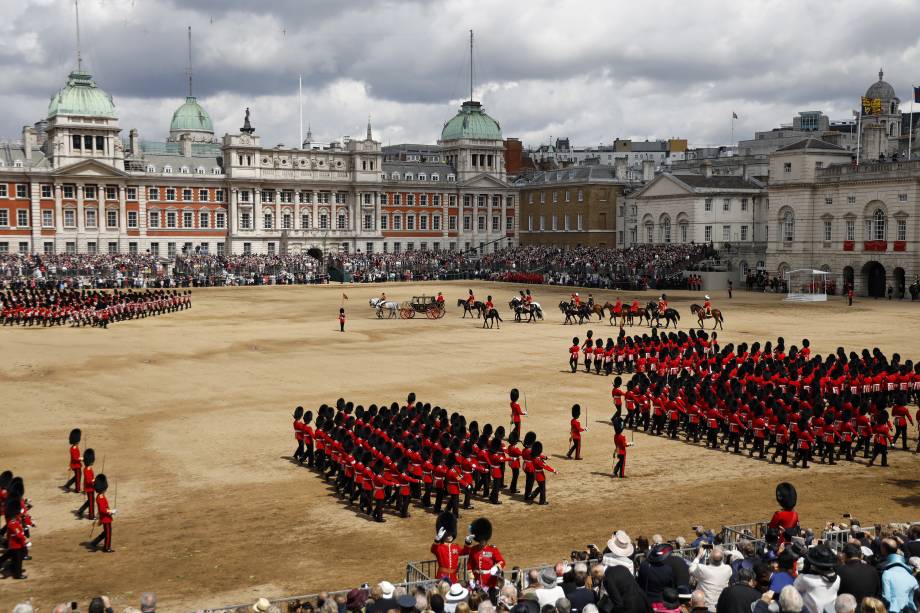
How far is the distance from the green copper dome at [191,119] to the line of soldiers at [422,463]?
321 ft

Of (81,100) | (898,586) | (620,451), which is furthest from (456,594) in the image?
(81,100)

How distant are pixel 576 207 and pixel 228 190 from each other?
126 feet

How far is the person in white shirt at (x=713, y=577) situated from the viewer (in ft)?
33.2

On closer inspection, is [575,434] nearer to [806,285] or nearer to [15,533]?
[15,533]

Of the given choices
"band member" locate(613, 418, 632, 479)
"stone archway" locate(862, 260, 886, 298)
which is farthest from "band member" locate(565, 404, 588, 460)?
"stone archway" locate(862, 260, 886, 298)

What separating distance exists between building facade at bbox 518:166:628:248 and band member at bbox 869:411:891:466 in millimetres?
77629

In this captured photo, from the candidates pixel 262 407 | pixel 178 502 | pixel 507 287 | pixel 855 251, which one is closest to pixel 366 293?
pixel 507 287

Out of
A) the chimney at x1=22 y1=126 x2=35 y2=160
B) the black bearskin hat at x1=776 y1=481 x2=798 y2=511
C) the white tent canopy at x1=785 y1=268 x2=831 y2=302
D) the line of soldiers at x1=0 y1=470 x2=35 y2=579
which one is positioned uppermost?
the chimney at x1=22 y1=126 x2=35 y2=160

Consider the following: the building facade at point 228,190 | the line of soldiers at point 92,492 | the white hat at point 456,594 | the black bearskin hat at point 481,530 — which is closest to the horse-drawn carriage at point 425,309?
the line of soldiers at point 92,492

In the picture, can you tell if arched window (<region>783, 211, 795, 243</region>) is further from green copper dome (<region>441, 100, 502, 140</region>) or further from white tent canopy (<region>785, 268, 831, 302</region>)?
green copper dome (<region>441, 100, 502, 140</region>)

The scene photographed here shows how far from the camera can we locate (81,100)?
88.4m

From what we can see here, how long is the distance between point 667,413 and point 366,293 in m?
50.0

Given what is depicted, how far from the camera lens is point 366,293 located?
71500 millimetres

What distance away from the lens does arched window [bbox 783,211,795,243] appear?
2795 inches
